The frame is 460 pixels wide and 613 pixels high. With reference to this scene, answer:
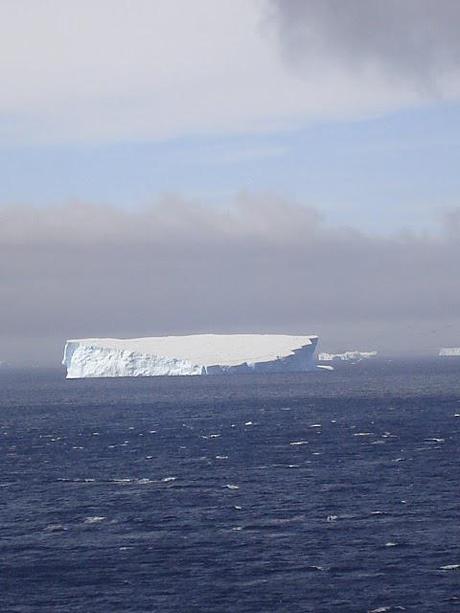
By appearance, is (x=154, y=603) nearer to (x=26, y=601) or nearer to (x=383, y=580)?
(x=26, y=601)

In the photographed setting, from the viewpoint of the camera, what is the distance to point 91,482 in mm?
79812

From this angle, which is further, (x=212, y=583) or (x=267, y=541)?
(x=267, y=541)

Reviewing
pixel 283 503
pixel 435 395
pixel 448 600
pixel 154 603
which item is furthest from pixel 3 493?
pixel 435 395

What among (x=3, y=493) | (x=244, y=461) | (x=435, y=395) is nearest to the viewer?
(x=3, y=493)

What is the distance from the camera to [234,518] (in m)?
63.7

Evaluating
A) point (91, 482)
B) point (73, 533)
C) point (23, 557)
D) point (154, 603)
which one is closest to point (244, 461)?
point (91, 482)

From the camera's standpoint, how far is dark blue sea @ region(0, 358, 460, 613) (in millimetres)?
47188

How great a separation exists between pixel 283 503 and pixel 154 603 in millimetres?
23889

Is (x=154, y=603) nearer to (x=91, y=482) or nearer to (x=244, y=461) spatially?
(x=91, y=482)

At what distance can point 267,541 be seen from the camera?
2243 inches

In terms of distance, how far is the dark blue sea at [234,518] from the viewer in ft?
155

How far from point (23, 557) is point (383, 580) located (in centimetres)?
2012

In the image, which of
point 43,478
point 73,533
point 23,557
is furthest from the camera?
point 43,478

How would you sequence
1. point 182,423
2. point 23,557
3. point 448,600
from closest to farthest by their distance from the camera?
point 448,600 → point 23,557 → point 182,423
